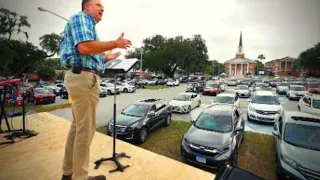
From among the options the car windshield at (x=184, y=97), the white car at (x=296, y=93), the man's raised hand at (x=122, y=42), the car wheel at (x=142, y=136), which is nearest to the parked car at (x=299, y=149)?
the car wheel at (x=142, y=136)

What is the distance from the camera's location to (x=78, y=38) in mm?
1765

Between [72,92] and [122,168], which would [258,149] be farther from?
[72,92]

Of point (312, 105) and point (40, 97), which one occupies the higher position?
point (312, 105)

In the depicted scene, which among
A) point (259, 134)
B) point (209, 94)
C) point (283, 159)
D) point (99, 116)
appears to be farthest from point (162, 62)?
point (283, 159)

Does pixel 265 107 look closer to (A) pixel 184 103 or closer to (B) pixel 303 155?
(A) pixel 184 103

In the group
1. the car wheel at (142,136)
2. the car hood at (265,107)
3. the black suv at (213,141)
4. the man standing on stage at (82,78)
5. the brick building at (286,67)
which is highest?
the brick building at (286,67)

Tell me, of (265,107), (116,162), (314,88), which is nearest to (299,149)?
(116,162)

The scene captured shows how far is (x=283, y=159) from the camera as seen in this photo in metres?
4.85

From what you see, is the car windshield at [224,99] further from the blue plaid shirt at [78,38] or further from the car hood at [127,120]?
the blue plaid shirt at [78,38]

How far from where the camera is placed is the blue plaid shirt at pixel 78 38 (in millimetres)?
1782

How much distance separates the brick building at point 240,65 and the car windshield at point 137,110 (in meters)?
104

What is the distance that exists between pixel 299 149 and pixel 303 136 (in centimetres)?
70

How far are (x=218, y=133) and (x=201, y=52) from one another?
59.6 m

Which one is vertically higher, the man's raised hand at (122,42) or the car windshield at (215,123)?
the man's raised hand at (122,42)
